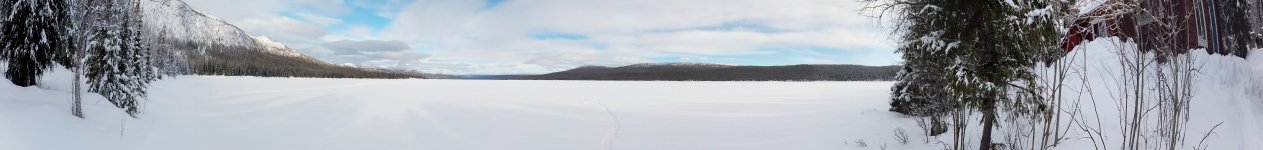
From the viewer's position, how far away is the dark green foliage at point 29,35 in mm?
16984

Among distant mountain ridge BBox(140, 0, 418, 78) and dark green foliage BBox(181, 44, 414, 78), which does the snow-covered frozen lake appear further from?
dark green foliage BBox(181, 44, 414, 78)

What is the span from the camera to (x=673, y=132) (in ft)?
46.8

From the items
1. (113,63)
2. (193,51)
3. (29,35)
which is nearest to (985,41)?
(113,63)

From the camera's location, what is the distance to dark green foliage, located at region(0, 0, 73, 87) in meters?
17.0

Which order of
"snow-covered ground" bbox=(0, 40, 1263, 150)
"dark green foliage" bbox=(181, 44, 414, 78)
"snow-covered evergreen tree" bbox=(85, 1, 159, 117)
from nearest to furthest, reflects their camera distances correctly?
1. "snow-covered ground" bbox=(0, 40, 1263, 150)
2. "snow-covered evergreen tree" bbox=(85, 1, 159, 117)
3. "dark green foliage" bbox=(181, 44, 414, 78)

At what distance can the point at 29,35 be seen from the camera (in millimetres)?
17250

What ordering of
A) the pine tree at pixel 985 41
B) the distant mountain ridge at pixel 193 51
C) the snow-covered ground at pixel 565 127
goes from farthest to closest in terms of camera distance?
the distant mountain ridge at pixel 193 51 < the snow-covered ground at pixel 565 127 < the pine tree at pixel 985 41

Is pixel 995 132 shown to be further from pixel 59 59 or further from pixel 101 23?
pixel 59 59

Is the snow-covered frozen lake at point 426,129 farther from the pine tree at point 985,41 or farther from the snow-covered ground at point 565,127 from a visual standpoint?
the pine tree at point 985,41

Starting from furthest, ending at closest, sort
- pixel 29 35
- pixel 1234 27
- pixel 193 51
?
pixel 193 51 → pixel 29 35 → pixel 1234 27

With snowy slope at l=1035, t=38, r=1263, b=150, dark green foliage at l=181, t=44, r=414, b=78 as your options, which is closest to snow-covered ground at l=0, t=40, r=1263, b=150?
snowy slope at l=1035, t=38, r=1263, b=150

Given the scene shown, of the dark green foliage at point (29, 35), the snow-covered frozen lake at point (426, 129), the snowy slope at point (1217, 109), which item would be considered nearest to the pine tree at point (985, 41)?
the snowy slope at point (1217, 109)

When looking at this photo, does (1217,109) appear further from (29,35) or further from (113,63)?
(29,35)

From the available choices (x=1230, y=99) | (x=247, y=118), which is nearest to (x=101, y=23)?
(x=247, y=118)
